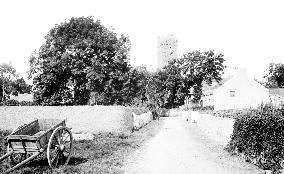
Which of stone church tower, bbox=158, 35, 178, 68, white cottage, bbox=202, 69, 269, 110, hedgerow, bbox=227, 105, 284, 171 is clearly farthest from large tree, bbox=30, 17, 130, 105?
stone church tower, bbox=158, 35, 178, 68

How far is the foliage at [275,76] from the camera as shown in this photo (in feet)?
284

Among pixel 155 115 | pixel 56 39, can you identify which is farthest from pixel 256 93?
pixel 56 39

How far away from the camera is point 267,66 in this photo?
9144cm

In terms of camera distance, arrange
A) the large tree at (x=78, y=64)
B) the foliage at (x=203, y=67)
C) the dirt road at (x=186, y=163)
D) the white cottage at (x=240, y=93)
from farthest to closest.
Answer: the foliage at (x=203, y=67), the white cottage at (x=240, y=93), the large tree at (x=78, y=64), the dirt road at (x=186, y=163)

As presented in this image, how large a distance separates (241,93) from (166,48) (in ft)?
219

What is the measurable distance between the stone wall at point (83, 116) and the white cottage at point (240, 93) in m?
34.8

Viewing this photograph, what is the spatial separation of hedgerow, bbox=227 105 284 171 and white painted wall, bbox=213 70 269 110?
4564 cm

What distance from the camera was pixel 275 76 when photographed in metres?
88.8

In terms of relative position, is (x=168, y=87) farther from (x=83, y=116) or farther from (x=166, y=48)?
(x=83, y=116)

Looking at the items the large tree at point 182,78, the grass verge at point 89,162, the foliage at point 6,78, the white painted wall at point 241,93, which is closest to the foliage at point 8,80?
the foliage at point 6,78

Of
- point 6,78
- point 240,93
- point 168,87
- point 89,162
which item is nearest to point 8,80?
point 6,78

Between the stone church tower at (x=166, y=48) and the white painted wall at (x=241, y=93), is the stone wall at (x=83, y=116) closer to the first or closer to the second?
the white painted wall at (x=241, y=93)

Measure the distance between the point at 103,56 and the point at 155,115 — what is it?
87.5ft

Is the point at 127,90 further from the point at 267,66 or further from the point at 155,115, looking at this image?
the point at 267,66
